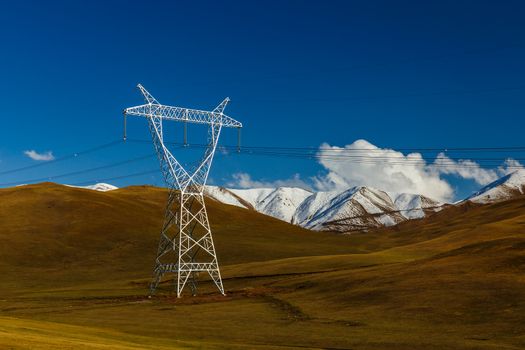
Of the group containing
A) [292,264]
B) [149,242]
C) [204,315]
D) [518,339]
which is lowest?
[518,339]

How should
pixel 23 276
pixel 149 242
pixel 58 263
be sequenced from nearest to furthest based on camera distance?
pixel 23 276 < pixel 58 263 < pixel 149 242

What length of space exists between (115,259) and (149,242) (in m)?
21.7

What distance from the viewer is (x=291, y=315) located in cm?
7525

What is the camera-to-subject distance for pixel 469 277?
267 ft

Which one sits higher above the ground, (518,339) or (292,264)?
(292,264)

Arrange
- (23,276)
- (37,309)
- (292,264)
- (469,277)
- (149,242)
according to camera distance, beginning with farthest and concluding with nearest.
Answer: (149,242), (23,276), (292,264), (37,309), (469,277)

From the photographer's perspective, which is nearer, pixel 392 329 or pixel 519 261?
pixel 392 329

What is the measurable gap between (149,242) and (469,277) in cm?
13165

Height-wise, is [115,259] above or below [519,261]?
above

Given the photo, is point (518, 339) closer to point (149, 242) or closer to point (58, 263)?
point (58, 263)

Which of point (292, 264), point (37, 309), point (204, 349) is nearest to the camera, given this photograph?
point (204, 349)

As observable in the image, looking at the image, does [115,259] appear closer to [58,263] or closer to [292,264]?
[58,263]

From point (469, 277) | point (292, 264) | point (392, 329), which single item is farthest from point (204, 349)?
point (292, 264)

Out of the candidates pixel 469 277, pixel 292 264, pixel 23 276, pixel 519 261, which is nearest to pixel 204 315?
pixel 469 277
